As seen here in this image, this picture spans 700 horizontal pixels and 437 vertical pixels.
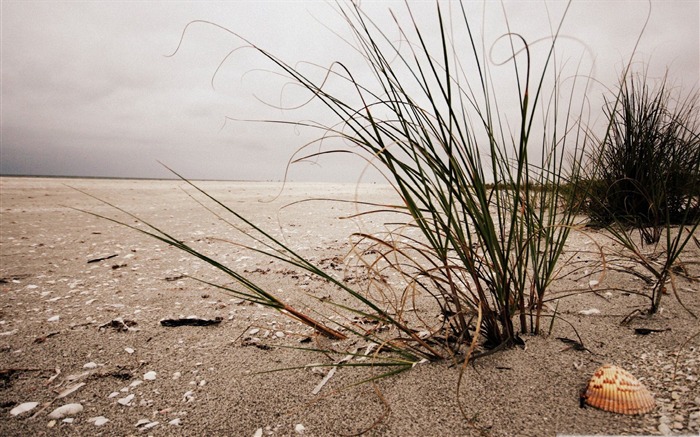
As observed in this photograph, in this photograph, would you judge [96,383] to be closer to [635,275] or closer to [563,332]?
[563,332]

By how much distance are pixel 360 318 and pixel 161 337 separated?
887 millimetres

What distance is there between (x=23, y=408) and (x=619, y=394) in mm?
1727

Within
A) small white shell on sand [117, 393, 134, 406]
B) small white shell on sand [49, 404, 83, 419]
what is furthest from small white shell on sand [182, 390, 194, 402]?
small white shell on sand [49, 404, 83, 419]

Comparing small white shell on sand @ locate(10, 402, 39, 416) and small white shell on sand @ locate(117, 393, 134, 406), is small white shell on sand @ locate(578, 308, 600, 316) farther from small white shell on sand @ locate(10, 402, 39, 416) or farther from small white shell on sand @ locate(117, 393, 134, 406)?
small white shell on sand @ locate(10, 402, 39, 416)

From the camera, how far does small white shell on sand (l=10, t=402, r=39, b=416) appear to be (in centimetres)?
109

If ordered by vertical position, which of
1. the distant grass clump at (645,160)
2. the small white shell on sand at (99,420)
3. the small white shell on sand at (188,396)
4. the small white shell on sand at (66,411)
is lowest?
the small white shell on sand at (66,411)

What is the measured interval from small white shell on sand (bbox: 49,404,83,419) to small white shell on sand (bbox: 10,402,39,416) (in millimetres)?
88

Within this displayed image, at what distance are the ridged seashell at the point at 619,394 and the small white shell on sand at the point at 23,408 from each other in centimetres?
165

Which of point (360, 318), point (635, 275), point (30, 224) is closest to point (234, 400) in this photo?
point (360, 318)

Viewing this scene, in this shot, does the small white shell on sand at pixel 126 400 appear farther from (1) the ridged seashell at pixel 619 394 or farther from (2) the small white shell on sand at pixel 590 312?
(2) the small white shell on sand at pixel 590 312

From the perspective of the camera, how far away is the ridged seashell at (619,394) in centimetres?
86

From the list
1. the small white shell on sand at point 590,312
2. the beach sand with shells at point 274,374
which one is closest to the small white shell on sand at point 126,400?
the beach sand with shells at point 274,374

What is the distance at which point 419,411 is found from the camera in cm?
100

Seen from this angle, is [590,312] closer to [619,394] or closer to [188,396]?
[619,394]
